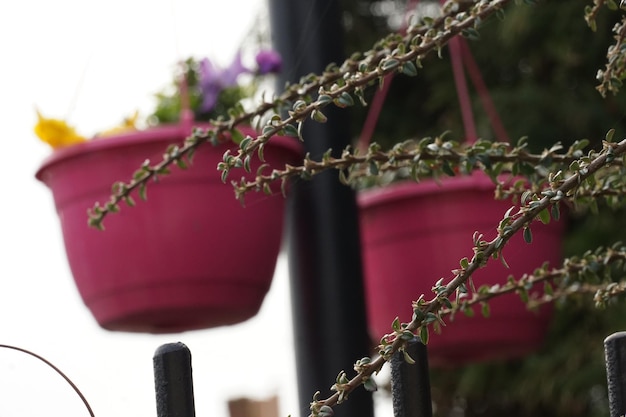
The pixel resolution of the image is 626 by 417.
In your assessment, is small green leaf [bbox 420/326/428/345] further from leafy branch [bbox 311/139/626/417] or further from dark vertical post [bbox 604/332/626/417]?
dark vertical post [bbox 604/332/626/417]

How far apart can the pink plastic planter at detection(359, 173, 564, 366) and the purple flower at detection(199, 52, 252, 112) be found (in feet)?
0.84

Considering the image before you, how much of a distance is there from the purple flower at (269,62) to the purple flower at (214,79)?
108 mm

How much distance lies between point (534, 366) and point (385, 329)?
1159 mm

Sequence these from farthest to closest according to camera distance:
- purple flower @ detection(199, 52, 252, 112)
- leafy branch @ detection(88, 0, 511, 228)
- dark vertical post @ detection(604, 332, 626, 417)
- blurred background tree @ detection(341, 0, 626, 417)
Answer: blurred background tree @ detection(341, 0, 626, 417) → purple flower @ detection(199, 52, 252, 112) → leafy branch @ detection(88, 0, 511, 228) → dark vertical post @ detection(604, 332, 626, 417)

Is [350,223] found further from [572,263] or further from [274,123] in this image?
[274,123]

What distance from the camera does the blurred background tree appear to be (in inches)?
109

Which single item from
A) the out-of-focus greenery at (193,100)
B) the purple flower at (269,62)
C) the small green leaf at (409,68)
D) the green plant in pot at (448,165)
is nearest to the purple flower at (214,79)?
the out-of-focus greenery at (193,100)

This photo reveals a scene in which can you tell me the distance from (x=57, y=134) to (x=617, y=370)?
38.4 inches

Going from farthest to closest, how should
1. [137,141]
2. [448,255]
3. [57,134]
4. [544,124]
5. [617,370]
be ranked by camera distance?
[544,124] < [448,255] < [57,134] < [137,141] < [617,370]

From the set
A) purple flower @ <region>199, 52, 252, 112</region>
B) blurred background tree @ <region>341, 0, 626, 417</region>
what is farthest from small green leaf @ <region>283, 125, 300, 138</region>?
blurred background tree @ <region>341, 0, 626, 417</region>

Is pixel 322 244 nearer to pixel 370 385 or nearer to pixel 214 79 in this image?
pixel 214 79

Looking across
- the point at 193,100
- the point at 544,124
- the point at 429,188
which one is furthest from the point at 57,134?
the point at 544,124

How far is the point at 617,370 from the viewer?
685 mm

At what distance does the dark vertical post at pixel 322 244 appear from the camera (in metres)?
1.34
